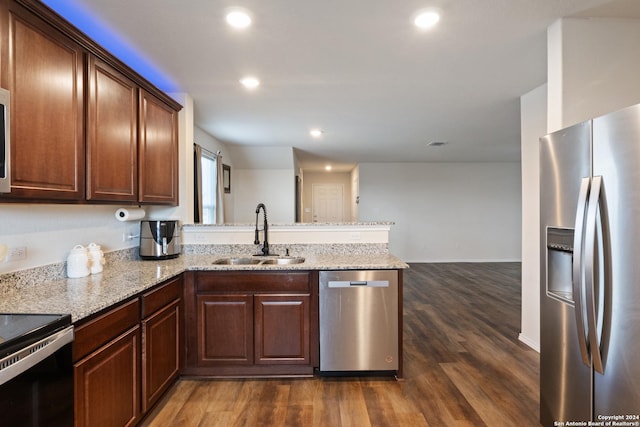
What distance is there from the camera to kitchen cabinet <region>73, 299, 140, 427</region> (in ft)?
4.63

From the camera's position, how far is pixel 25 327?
3.94ft

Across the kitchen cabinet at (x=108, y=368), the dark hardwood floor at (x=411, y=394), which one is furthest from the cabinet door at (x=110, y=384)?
the dark hardwood floor at (x=411, y=394)

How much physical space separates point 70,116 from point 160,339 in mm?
1410

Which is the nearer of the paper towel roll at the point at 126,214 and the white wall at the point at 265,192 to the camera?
the paper towel roll at the point at 126,214

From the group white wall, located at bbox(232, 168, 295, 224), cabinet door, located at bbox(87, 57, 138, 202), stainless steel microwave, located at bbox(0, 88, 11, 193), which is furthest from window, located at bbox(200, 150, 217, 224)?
stainless steel microwave, located at bbox(0, 88, 11, 193)

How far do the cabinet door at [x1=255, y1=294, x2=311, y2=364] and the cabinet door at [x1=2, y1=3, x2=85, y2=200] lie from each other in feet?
4.59

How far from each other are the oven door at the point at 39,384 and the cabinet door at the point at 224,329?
1114 millimetres

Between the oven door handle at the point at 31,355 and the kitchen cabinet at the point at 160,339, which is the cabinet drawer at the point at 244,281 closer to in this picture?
the kitchen cabinet at the point at 160,339

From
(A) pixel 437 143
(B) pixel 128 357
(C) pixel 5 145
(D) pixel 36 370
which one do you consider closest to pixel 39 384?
(D) pixel 36 370

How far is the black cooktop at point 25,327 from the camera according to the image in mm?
1067

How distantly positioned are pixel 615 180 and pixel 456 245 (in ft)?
22.4

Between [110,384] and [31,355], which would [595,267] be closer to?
[31,355]

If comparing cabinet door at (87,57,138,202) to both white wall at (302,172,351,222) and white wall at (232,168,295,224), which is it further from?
white wall at (302,172,351,222)

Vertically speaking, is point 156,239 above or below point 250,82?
below
